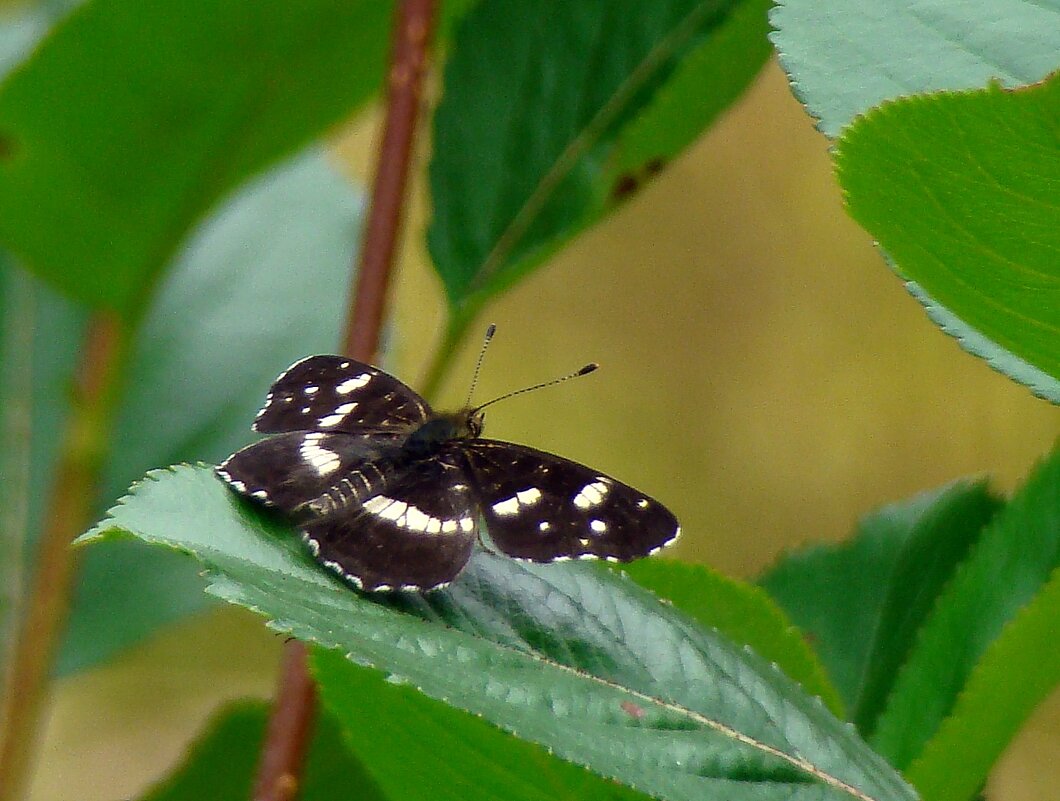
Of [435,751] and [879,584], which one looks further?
[879,584]

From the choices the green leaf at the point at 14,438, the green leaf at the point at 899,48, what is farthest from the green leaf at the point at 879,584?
the green leaf at the point at 14,438

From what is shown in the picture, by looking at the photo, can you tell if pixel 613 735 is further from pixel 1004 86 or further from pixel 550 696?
pixel 1004 86

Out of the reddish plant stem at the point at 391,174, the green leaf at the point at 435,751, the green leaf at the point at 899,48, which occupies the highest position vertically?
the green leaf at the point at 899,48

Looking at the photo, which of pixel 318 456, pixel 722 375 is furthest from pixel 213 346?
pixel 722 375

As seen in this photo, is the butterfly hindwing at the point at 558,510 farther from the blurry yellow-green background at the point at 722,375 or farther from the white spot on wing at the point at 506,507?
the blurry yellow-green background at the point at 722,375

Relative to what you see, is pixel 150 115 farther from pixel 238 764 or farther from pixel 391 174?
pixel 238 764

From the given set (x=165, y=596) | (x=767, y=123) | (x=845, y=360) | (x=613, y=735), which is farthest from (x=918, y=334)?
(x=613, y=735)

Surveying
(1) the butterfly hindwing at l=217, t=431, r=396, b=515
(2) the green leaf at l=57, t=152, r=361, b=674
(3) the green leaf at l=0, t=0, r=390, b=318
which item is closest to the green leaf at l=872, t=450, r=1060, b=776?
(1) the butterfly hindwing at l=217, t=431, r=396, b=515
